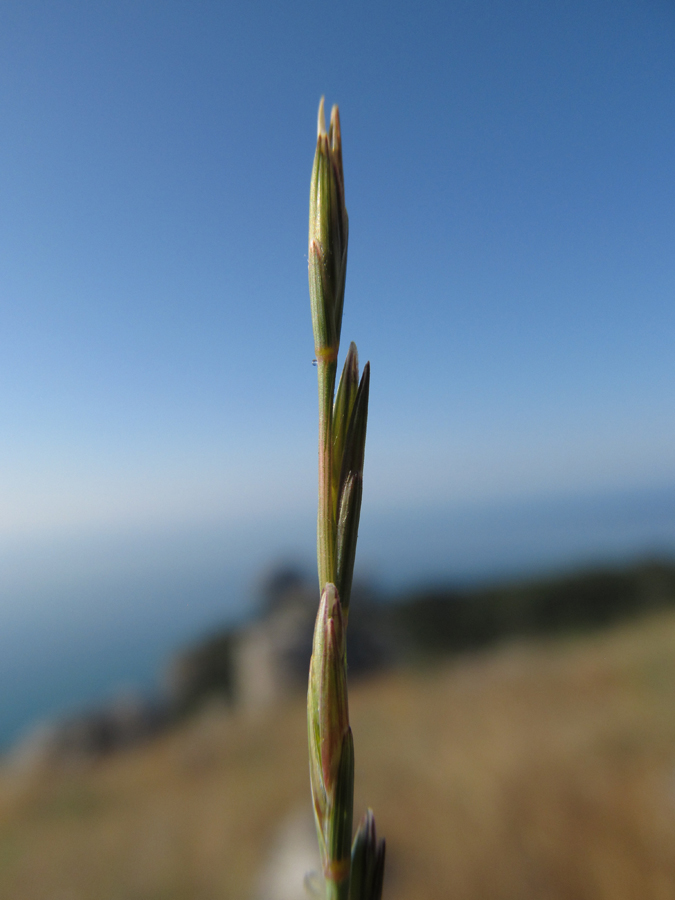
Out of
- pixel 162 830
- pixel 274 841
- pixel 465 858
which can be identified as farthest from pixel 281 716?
pixel 465 858

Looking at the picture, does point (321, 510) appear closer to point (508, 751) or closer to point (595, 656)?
point (508, 751)

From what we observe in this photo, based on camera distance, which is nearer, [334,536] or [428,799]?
[334,536]

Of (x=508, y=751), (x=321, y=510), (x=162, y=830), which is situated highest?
(x=321, y=510)

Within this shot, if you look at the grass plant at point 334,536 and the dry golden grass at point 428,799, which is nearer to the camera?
the grass plant at point 334,536

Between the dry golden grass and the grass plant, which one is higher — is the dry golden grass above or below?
below

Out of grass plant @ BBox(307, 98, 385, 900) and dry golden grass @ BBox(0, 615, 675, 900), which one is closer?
grass plant @ BBox(307, 98, 385, 900)
